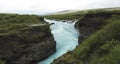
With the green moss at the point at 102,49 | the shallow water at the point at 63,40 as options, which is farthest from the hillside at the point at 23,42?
the green moss at the point at 102,49

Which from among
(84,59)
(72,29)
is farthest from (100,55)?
(72,29)

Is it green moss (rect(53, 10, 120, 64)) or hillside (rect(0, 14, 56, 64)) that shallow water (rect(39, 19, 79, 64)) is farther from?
green moss (rect(53, 10, 120, 64))

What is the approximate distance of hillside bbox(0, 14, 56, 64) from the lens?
61.9 m

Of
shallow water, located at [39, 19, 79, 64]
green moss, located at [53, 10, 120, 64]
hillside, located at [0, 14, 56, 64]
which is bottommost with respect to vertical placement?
shallow water, located at [39, 19, 79, 64]

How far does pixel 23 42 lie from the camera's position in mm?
65312

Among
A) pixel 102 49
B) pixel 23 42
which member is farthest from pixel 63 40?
pixel 102 49

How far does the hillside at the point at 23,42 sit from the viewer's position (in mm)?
61906

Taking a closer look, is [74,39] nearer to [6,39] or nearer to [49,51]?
→ [49,51]

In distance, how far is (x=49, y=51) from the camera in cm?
7138

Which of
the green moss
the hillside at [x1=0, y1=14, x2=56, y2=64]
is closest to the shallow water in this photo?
the hillside at [x1=0, y1=14, x2=56, y2=64]

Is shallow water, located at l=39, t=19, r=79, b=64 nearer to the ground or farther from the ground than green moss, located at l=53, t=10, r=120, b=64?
nearer to the ground

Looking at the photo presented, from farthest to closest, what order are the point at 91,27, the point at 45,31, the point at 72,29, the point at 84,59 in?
the point at 72,29 → the point at 91,27 → the point at 45,31 → the point at 84,59

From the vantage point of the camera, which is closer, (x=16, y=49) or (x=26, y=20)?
(x=16, y=49)

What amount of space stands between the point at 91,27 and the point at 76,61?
35331mm
